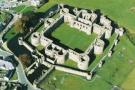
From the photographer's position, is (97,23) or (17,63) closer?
(17,63)

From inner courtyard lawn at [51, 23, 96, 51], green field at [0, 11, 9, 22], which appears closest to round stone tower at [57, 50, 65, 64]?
inner courtyard lawn at [51, 23, 96, 51]

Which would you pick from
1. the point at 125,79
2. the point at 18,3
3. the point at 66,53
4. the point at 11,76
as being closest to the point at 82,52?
the point at 66,53

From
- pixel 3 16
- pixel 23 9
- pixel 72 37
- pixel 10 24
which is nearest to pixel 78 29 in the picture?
pixel 72 37

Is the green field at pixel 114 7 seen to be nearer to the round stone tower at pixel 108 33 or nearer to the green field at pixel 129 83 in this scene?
the round stone tower at pixel 108 33

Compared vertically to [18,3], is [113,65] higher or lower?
lower

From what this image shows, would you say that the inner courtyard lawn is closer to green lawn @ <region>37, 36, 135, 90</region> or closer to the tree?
green lawn @ <region>37, 36, 135, 90</region>

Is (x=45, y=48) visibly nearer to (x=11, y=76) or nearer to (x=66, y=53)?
(x=66, y=53)

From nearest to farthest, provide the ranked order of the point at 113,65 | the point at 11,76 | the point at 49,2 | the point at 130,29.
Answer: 1. the point at 11,76
2. the point at 113,65
3. the point at 130,29
4. the point at 49,2
